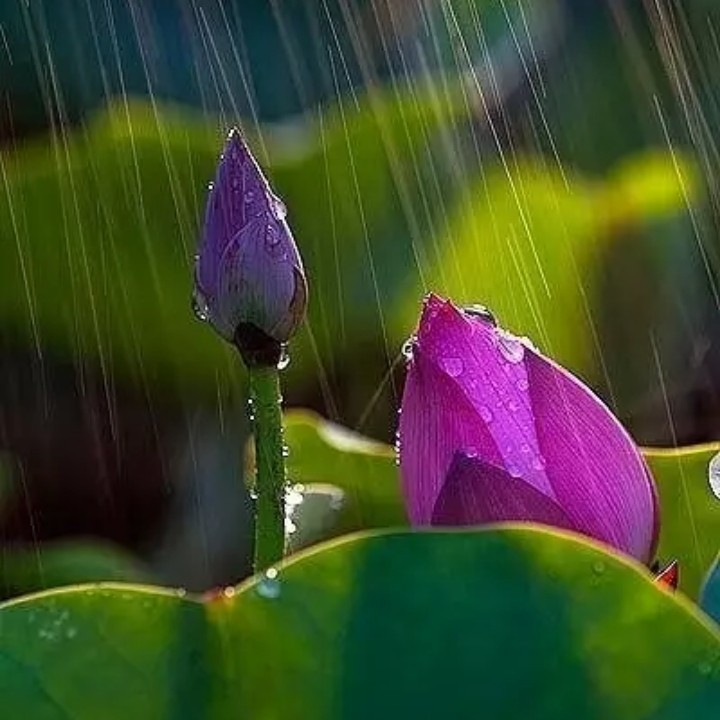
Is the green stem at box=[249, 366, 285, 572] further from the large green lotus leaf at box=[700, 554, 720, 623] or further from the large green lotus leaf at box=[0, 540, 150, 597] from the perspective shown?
the large green lotus leaf at box=[0, 540, 150, 597]

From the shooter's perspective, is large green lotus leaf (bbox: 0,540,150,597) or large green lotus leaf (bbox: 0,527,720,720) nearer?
large green lotus leaf (bbox: 0,527,720,720)

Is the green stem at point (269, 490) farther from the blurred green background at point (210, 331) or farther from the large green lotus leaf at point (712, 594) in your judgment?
the blurred green background at point (210, 331)

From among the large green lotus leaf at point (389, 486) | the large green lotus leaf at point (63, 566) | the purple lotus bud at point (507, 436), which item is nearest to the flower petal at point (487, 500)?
the purple lotus bud at point (507, 436)

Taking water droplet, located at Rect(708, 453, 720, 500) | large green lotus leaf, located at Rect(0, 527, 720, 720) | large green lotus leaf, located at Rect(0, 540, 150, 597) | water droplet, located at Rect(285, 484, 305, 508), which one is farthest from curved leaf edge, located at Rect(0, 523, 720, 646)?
large green lotus leaf, located at Rect(0, 540, 150, 597)

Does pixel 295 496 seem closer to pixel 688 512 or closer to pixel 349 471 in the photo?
pixel 349 471

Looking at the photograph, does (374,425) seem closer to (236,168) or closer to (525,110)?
(236,168)

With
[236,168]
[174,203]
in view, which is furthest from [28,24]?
[236,168]
